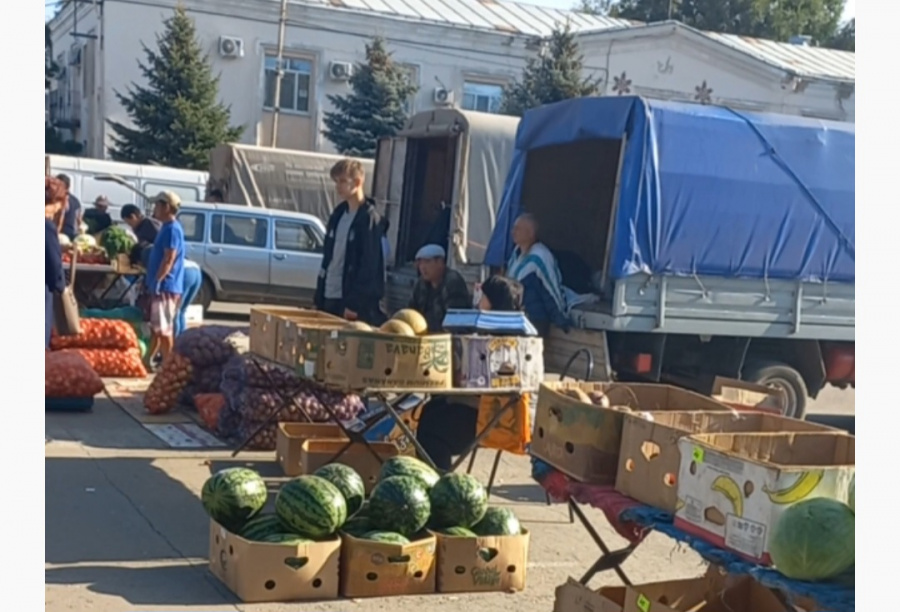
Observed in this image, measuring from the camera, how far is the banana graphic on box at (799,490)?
3.87 meters

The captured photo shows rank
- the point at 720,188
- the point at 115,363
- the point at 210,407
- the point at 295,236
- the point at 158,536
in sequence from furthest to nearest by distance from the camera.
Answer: the point at 295,236
the point at 115,363
the point at 720,188
the point at 210,407
the point at 158,536

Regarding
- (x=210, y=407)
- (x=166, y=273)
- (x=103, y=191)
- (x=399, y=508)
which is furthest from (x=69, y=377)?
(x=103, y=191)

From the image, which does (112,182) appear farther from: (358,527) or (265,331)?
(358,527)

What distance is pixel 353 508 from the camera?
236 inches

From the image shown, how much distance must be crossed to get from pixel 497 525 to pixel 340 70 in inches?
1165

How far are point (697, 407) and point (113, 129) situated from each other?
2905cm

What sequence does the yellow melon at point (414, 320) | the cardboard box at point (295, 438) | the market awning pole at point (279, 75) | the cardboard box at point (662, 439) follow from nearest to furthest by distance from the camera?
the cardboard box at point (662, 439) < the yellow melon at point (414, 320) < the cardboard box at point (295, 438) < the market awning pole at point (279, 75)

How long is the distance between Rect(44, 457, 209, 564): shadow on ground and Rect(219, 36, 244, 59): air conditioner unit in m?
26.4

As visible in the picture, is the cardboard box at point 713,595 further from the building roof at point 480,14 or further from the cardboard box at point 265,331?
the building roof at point 480,14

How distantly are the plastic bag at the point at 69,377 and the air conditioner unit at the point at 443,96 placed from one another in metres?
26.4

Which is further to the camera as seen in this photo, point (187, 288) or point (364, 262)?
point (187, 288)

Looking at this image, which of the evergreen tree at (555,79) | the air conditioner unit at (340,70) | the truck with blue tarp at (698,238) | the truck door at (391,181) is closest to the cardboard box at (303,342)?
the truck with blue tarp at (698,238)

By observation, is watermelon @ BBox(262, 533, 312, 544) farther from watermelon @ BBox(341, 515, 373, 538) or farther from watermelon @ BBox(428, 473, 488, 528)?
watermelon @ BBox(428, 473, 488, 528)

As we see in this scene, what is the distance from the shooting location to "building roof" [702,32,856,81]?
37.2 m
